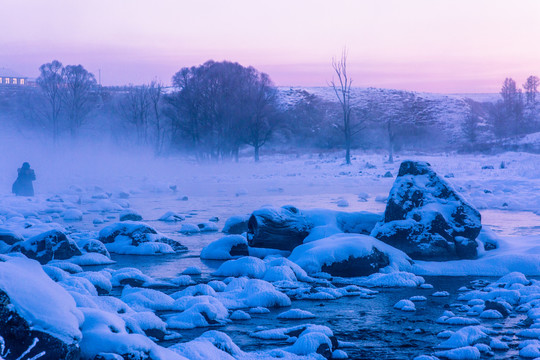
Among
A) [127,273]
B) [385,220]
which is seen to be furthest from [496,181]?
[127,273]

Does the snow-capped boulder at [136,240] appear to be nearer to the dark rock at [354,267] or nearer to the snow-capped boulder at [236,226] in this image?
the snow-capped boulder at [236,226]

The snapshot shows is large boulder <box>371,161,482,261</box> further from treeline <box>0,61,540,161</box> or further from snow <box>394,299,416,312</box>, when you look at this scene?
treeline <box>0,61,540,161</box>

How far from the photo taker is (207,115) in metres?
48.2

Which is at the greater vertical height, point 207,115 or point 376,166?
point 207,115

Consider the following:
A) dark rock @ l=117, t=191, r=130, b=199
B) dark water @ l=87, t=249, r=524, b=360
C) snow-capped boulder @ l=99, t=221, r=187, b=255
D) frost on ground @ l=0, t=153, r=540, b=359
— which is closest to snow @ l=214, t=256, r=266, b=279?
frost on ground @ l=0, t=153, r=540, b=359

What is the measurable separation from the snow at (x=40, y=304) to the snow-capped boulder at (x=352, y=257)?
553cm

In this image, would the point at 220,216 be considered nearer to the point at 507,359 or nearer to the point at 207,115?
the point at 507,359

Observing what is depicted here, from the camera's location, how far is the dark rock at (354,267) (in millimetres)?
9344

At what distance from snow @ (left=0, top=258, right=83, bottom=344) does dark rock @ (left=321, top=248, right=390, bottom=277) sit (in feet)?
18.1

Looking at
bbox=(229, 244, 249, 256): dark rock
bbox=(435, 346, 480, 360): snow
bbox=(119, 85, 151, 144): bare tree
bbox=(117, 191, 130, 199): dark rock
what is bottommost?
bbox=(117, 191, 130, 199): dark rock

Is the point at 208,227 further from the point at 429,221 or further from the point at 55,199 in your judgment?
the point at 55,199

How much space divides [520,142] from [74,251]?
4978 centimetres

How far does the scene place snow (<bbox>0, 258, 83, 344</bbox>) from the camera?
3898mm

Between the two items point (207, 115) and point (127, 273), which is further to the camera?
point (207, 115)
